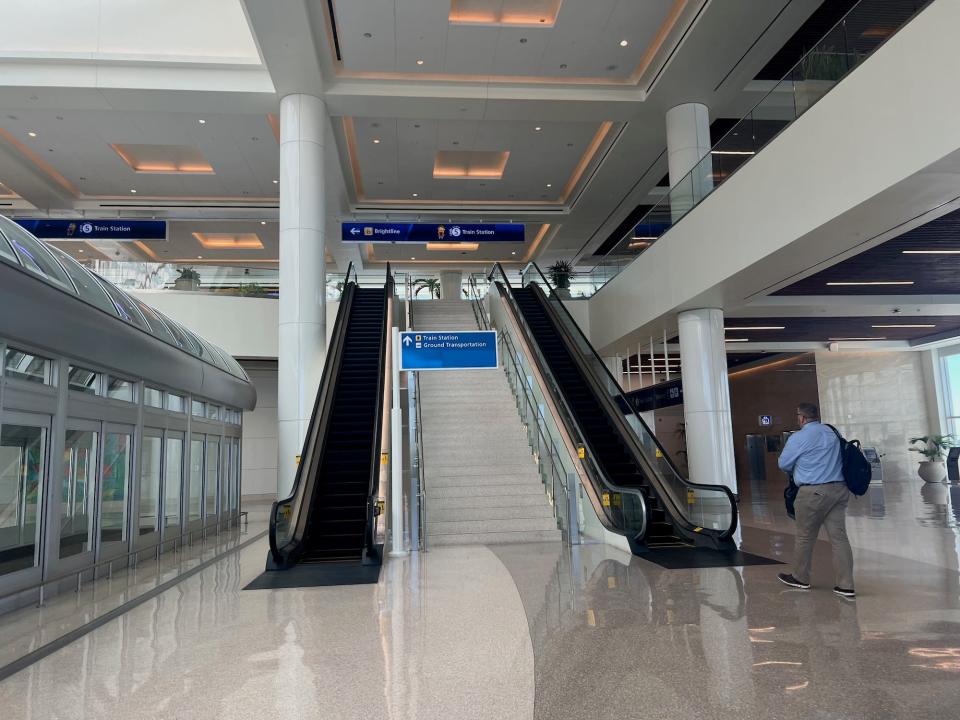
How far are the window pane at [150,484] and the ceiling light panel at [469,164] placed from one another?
34.1ft

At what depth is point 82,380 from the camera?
7.69m

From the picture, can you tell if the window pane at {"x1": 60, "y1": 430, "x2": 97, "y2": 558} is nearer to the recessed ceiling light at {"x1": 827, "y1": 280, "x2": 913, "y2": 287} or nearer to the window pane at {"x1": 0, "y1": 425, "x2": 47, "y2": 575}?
the window pane at {"x1": 0, "y1": 425, "x2": 47, "y2": 575}

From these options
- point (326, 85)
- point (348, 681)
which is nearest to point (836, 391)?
point (326, 85)

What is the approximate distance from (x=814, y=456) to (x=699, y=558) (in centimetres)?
237

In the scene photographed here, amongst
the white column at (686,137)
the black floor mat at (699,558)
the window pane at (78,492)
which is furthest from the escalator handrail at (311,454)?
the white column at (686,137)

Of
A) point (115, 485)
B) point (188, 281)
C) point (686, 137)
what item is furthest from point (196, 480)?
point (686, 137)

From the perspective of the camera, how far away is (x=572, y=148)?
663 inches

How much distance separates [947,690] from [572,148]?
14932 mm

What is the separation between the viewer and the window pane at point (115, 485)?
27.1 ft

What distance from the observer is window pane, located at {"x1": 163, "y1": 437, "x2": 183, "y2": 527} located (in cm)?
1023

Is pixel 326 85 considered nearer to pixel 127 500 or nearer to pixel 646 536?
pixel 127 500

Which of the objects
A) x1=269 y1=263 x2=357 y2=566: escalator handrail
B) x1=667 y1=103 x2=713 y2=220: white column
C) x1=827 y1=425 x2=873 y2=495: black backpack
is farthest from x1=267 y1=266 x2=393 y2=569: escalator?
x1=667 y1=103 x2=713 y2=220: white column

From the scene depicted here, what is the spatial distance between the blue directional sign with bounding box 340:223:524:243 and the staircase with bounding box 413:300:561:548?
460cm

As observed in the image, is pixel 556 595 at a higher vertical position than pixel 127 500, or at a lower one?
lower
